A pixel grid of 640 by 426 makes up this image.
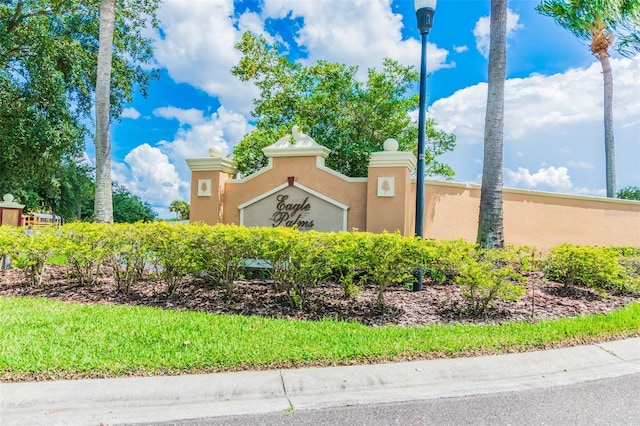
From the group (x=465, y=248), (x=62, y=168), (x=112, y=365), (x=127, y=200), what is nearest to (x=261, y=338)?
(x=112, y=365)

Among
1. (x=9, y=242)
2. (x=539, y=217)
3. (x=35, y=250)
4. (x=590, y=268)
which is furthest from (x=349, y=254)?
(x=539, y=217)

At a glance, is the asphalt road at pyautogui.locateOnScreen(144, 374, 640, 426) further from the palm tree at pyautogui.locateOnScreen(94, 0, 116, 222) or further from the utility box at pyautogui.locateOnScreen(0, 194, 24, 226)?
the utility box at pyautogui.locateOnScreen(0, 194, 24, 226)

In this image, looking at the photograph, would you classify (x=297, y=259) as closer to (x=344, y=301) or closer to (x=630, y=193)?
(x=344, y=301)

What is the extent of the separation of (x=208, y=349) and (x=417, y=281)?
162 inches

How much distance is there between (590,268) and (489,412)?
5.35 metres

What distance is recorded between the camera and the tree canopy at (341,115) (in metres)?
15.1

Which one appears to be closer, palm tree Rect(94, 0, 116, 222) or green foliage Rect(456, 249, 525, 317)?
green foliage Rect(456, 249, 525, 317)

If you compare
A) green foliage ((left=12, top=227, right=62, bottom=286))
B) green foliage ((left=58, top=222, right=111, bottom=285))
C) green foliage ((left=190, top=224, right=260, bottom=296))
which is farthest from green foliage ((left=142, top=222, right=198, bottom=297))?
green foliage ((left=12, top=227, right=62, bottom=286))

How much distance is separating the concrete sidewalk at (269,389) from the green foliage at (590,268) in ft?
10.9

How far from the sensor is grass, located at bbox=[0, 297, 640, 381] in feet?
13.8

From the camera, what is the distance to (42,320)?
560 cm

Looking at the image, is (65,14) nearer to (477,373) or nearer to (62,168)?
(62,168)

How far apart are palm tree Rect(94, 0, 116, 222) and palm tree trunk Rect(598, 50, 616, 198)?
1821cm

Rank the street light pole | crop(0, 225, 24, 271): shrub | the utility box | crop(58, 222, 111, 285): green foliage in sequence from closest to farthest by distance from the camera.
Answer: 1. crop(58, 222, 111, 285): green foliage
2. the street light pole
3. crop(0, 225, 24, 271): shrub
4. the utility box
